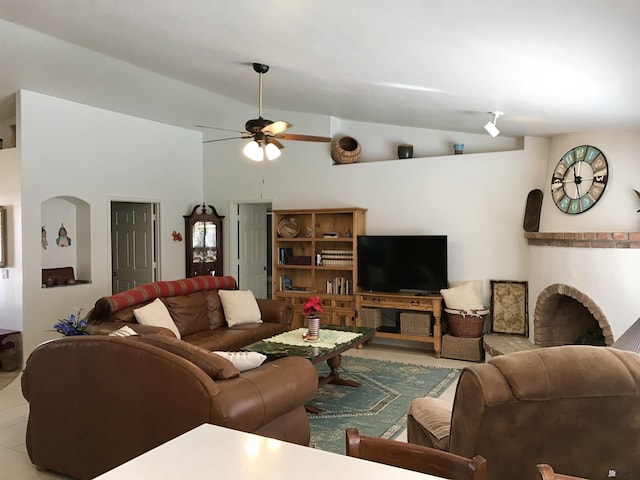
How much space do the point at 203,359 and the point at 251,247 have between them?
564 cm

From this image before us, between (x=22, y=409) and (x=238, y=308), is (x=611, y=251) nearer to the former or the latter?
(x=238, y=308)

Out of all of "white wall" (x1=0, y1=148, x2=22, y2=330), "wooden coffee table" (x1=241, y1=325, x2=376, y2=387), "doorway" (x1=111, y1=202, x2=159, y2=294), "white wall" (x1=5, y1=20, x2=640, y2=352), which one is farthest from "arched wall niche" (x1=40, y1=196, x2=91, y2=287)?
"wooden coffee table" (x1=241, y1=325, x2=376, y2=387)

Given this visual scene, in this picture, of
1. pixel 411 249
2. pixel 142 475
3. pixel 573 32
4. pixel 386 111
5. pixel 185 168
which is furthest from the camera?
pixel 185 168

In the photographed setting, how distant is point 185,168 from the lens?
7.86 metres

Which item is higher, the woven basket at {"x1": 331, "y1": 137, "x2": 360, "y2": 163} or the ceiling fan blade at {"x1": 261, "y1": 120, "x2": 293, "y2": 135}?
the woven basket at {"x1": 331, "y1": 137, "x2": 360, "y2": 163}

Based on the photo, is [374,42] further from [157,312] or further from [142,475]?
[157,312]

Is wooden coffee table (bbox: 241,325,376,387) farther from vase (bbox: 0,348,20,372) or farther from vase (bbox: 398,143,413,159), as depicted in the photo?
vase (bbox: 0,348,20,372)

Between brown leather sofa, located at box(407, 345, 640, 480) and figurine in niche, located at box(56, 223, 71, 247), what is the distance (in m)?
5.96

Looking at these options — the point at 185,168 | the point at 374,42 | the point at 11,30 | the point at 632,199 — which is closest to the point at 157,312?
A: the point at 11,30

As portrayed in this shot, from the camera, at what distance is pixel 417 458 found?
1325 mm

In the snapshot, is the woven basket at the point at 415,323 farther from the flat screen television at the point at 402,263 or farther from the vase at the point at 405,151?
the vase at the point at 405,151

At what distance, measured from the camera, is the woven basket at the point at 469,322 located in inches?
229

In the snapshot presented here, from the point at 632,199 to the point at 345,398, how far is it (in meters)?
3.19

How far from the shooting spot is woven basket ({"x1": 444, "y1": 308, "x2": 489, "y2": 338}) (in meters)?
Answer: 5.82
